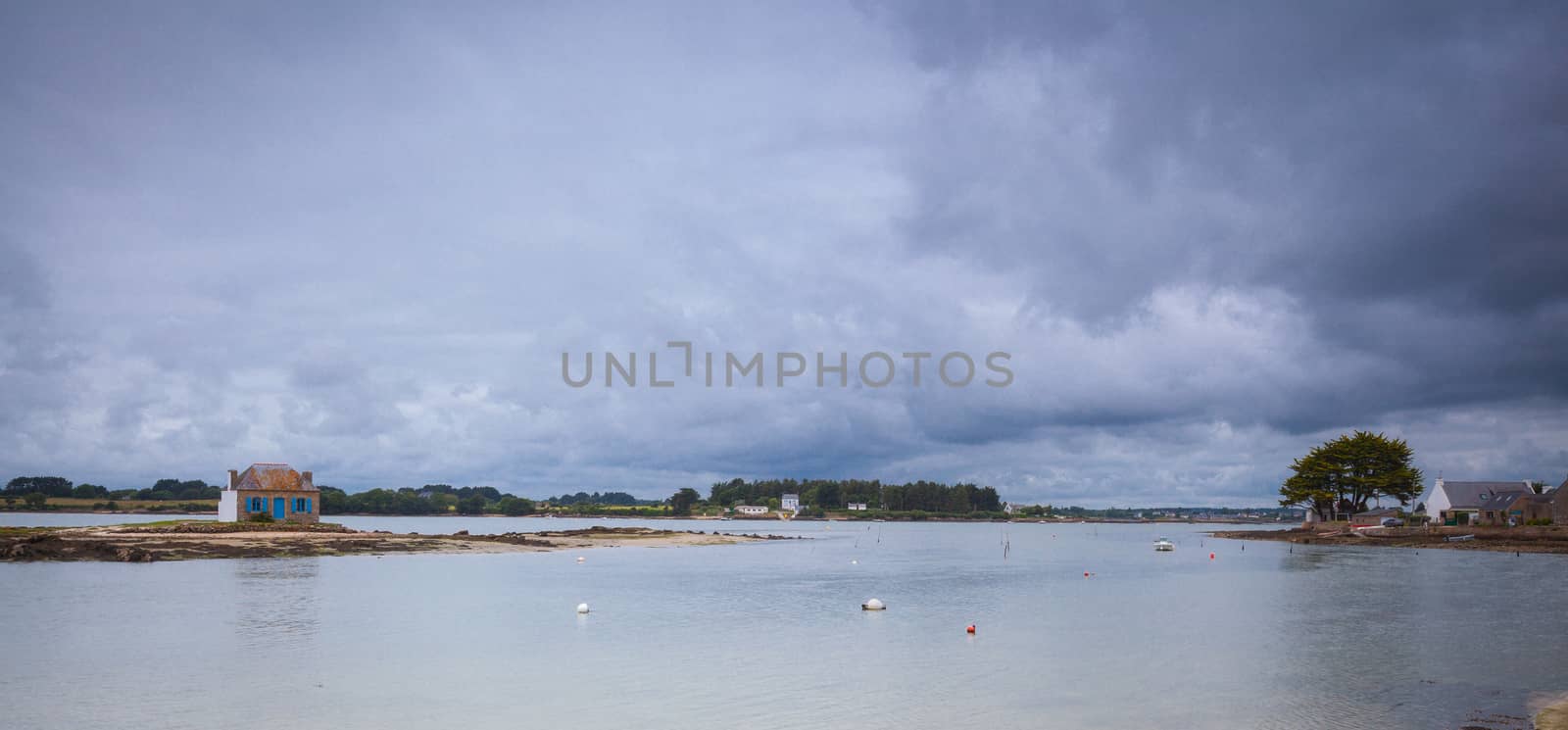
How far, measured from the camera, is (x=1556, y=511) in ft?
319

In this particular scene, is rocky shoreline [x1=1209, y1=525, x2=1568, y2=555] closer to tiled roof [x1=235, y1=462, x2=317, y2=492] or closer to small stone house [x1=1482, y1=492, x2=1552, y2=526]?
small stone house [x1=1482, y1=492, x2=1552, y2=526]

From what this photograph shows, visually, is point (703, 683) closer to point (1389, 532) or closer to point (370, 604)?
point (370, 604)

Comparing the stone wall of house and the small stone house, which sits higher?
the stone wall of house

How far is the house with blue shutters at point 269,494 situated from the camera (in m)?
78.6

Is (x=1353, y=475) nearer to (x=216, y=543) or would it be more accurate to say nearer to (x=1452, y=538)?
(x=1452, y=538)

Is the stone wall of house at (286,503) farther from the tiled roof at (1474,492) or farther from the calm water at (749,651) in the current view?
the tiled roof at (1474,492)

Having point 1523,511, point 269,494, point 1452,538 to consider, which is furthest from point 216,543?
point 1523,511

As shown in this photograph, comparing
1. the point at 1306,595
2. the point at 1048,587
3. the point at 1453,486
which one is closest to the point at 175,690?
the point at 1048,587

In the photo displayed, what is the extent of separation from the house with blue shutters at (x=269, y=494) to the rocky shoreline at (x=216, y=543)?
74.7 inches

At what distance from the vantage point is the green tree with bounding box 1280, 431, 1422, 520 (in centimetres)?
11838

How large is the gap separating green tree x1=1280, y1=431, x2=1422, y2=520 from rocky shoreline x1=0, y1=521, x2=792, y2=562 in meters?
91.5

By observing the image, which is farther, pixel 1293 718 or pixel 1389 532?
pixel 1389 532

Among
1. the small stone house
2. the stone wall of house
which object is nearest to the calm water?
the stone wall of house

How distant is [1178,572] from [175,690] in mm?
63656
